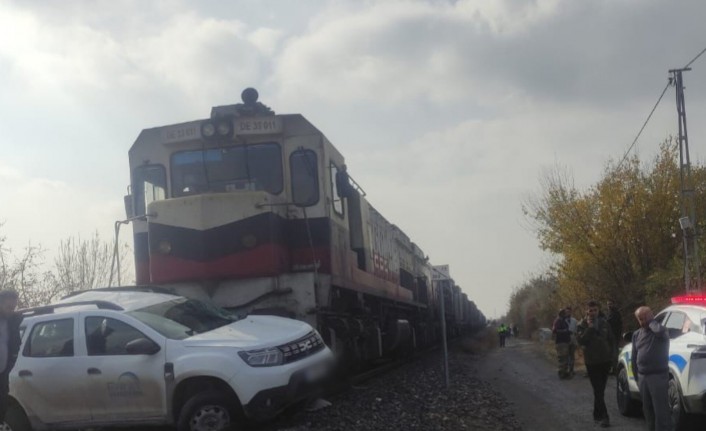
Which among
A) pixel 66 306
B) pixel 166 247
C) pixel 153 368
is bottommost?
pixel 153 368

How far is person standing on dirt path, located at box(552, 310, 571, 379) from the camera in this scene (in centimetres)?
1697

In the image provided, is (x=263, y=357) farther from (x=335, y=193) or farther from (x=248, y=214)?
(x=335, y=193)

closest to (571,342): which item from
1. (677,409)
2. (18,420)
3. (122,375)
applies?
(677,409)

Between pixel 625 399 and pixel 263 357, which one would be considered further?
pixel 625 399

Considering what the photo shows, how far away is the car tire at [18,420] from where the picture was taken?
8586 mm

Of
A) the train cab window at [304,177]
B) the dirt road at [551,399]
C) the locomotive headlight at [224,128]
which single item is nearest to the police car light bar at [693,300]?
the dirt road at [551,399]

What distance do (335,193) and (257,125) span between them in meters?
1.80

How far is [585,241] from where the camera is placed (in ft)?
83.9

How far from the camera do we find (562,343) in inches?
688

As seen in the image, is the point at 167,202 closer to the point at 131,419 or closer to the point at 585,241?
the point at 131,419

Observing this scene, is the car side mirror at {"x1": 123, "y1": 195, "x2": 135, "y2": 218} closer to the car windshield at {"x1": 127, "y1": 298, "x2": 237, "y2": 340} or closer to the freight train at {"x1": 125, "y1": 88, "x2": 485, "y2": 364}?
the freight train at {"x1": 125, "y1": 88, "x2": 485, "y2": 364}

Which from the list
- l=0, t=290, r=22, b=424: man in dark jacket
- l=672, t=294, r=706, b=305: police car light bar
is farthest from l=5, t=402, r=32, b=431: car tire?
l=672, t=294, r=706, b=305: police car light bar

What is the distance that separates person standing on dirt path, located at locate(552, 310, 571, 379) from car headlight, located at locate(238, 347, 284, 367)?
10.6 metres

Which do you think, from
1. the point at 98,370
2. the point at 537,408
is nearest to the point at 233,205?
the point at 98,370
